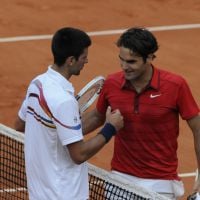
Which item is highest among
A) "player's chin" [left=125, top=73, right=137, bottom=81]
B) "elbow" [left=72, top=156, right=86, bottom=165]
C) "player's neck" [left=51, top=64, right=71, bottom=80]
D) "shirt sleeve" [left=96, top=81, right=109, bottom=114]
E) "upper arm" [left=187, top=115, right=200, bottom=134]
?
"player's neck" [left=51, top=64, right=71, bottom=80]

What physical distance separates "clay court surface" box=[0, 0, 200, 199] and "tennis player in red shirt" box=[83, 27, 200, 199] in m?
4.05

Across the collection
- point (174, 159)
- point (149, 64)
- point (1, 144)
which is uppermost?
point (149, 64)

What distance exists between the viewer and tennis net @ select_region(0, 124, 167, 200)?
23.6 ft

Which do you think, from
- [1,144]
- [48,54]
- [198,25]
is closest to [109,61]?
[48,54]

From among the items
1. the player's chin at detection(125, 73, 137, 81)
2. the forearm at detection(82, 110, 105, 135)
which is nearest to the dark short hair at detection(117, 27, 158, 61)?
the player's chin at detection(125, 73, 137, 81)

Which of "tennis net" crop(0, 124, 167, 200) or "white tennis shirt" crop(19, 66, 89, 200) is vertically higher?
"white tennis shirt" crop(19, 66, 89, 200)

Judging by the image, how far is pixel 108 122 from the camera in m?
6.80

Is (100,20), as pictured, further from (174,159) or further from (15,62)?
(174,159)

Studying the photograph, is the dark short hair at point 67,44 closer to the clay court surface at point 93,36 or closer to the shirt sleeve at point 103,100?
the shirt sleeve at point 103,100

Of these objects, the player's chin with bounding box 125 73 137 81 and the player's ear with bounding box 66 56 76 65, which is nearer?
the player's ear with bounding box 66 56 76 65

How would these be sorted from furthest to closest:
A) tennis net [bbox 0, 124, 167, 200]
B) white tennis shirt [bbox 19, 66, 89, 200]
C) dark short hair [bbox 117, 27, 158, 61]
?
tennis net [bbox 0, 124, 167, 200]
dark short hair [bbox 117, 27, 158, 61]
white tennis shirt [bbox 19, 66, 89, 200]

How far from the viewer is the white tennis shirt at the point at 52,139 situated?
646 centimetres

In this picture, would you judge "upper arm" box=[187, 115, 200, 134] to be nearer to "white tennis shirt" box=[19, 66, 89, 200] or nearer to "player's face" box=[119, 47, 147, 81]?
"player's face" box=[119, 47, 147, 81]

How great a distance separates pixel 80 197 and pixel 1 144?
3211 mm
